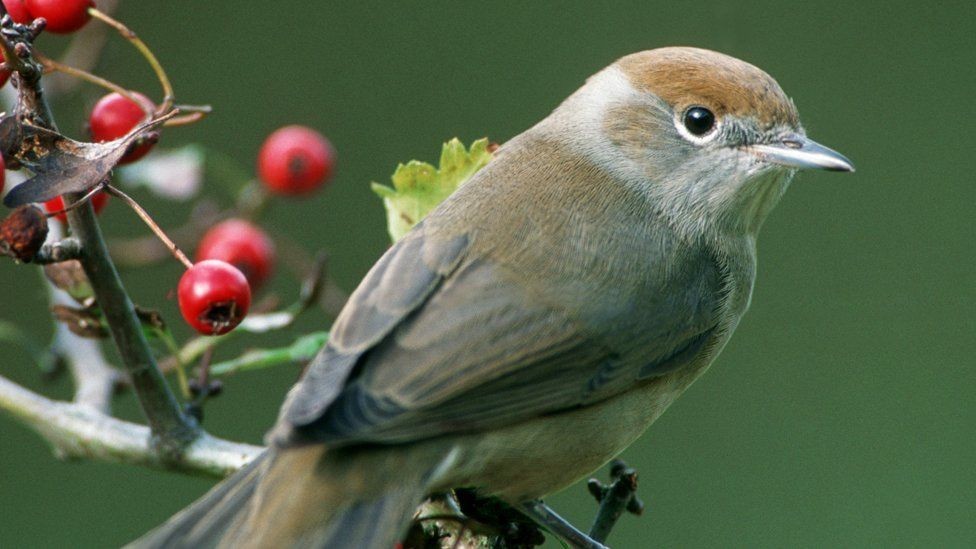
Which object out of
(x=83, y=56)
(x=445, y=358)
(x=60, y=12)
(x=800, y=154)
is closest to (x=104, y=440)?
(x=445, y=358)

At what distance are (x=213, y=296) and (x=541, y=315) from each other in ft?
2.38

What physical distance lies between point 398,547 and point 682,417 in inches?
143

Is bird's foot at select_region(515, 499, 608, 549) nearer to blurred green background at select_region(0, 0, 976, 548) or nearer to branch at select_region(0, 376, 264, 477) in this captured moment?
branch at select_region(0, 376, 264, 477)

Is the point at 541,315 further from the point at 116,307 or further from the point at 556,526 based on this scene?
the point at 116,307

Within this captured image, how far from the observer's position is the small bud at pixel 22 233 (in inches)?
80.0

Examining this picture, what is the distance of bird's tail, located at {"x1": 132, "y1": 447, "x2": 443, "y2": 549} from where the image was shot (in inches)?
86.0

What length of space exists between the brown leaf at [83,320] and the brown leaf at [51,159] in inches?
18.5

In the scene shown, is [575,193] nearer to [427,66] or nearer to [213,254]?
[213,254]

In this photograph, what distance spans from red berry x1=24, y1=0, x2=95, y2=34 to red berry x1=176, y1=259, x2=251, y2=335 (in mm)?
560

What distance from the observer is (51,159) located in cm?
204

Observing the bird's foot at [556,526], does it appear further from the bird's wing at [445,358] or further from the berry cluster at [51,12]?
the berry cluster at [51,12]

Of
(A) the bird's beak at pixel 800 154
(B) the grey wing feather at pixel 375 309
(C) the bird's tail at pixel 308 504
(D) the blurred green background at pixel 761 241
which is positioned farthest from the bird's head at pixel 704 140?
(D) the blurred green background at pixel 761 241

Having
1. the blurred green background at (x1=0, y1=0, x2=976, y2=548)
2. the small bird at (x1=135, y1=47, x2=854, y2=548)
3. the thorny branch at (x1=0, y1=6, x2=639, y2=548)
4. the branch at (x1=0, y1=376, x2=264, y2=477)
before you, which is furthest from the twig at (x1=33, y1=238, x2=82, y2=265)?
the blurred green background at (x1=0, y1=0, x2=976, y2=548)

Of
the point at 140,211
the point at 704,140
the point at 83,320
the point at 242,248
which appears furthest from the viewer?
the point at 242,248
